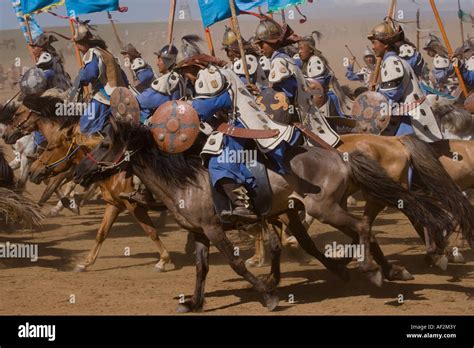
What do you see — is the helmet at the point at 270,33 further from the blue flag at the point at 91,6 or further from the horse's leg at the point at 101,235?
the blue flag at the point at 91,6

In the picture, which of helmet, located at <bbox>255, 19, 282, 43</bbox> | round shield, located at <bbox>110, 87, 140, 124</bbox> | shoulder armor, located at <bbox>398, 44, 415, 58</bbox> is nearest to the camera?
round shield, located at <bbox>110, 87, 140, 124</bbox>

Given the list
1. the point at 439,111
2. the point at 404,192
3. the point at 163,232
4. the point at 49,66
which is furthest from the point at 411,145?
the point at 49,66

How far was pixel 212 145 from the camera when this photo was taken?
26.3ft

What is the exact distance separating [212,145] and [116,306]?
1707mm

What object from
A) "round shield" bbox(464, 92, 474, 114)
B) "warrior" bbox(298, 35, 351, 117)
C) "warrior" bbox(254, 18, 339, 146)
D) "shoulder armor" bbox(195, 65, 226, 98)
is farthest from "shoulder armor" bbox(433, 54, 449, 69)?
"shoulder armor" bbox(195, 65, 226, 98)

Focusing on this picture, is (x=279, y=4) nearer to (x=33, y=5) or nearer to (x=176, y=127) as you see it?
(x=33, y=5)

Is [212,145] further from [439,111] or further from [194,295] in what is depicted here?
[439,111]

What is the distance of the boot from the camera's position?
786 centimetres

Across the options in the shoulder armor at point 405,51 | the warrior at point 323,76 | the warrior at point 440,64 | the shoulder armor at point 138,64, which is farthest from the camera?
the warrior at point 440,64

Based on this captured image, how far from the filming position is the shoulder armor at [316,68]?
12.2m

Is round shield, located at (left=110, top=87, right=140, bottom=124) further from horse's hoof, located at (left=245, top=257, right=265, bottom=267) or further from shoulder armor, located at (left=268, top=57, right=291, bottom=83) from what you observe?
horse's hoof, located at (left=245, top=257, right=265, bottom=267)

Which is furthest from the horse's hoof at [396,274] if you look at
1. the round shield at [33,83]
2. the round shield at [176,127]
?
the round shield at [33,83]

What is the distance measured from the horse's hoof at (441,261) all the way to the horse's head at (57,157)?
405 centimetres

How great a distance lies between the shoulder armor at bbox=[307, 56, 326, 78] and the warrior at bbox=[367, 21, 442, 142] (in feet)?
7.66
